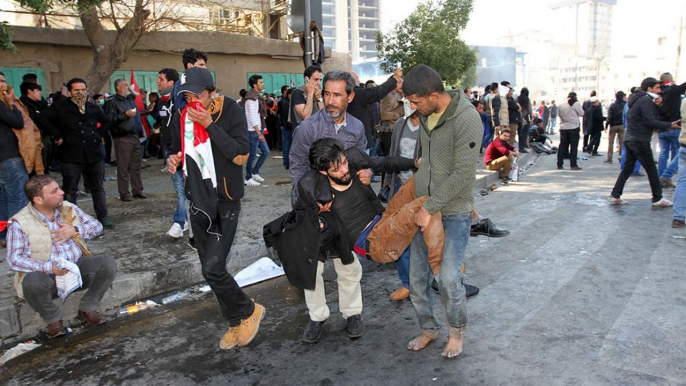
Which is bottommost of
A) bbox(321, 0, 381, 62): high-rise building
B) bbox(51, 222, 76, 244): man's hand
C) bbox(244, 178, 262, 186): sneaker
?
bbox(244, 178, 262, 186): sneaker

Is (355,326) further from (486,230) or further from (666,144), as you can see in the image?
(666,144)

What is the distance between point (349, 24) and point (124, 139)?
356 ft

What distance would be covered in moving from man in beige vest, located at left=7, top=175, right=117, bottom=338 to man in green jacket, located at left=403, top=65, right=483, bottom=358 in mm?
2618

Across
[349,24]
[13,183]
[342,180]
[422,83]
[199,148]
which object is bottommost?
Result: [13,183]

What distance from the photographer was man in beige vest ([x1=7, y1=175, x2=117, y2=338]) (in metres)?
4.00

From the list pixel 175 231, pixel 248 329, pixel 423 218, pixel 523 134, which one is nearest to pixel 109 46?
pixel 175 231

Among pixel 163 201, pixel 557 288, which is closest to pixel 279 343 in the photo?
pixel 557 288

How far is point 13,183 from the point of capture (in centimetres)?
577

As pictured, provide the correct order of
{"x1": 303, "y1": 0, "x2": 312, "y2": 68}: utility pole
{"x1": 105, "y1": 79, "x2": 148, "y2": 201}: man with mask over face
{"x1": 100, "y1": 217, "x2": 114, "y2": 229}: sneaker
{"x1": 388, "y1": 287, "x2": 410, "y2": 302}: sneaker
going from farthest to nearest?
1. {"x1": 303, "y1": 0, "x2": 312, "y2": 68}: utility pole
2. {"x1": 105, "y1": 79, "x2": 148, "y2": 201}: man with mask over face
3. {"x1": 100, "y1": 217, "x2": 114, "y2": 229}: sneaker
4. {"x1": 388, "y1": 287, "x2": 410, "y2": 302}: sneaker

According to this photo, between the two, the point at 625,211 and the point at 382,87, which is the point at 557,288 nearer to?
the point at 382,87

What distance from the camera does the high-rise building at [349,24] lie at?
10588 cm

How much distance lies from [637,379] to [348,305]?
1921 millimetres

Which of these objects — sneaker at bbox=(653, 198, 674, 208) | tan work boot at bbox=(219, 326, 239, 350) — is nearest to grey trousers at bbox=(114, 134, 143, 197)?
tan work boot at bbox=(219, 326, 239, 350)

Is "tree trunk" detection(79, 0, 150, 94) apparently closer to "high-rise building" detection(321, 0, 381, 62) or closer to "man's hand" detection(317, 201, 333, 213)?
"man's hand" detection(317, 201, 333, 213)
